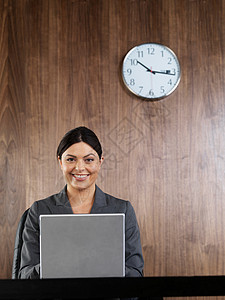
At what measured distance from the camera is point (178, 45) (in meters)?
2.58

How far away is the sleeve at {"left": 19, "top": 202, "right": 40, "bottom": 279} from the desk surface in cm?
92

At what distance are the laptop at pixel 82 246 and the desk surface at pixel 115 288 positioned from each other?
0.50 m

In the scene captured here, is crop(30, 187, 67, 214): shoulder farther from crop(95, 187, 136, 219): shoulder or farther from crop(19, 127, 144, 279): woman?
crop(95, 187, 136, 219): shoulder

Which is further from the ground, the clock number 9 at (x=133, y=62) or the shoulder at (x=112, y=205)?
the clock number 9 at (x=133, y=62)

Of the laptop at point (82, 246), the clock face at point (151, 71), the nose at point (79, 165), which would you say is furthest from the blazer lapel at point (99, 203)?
the clock face at point (151, 71)

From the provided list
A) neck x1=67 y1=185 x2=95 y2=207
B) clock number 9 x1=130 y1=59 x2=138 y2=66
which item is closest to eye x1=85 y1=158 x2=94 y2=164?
neck x1=67 y1=185 x2=95 y2=207

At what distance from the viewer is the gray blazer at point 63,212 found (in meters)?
1.68

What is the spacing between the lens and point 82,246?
1191 millimetres

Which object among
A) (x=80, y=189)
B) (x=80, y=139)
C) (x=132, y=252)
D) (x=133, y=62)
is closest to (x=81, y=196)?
(x=80, y=189)

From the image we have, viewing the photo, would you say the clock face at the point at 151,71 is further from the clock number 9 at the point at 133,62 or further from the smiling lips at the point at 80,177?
the smiling lips at the point at 80,177

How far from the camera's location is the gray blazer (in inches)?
66.2

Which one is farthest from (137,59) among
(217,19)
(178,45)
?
(217,19)

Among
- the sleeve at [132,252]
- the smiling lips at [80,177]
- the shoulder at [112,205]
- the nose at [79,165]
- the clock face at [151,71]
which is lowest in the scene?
the sleeve at [132,252]

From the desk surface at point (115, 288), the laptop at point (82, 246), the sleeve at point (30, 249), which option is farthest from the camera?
the sleeve at point (30, 249)
